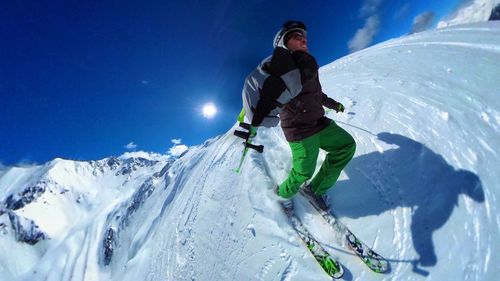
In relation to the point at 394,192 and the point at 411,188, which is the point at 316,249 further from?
the point at 411,188

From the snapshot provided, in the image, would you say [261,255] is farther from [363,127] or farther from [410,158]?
[363,127]

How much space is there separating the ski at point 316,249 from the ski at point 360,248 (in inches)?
14.2

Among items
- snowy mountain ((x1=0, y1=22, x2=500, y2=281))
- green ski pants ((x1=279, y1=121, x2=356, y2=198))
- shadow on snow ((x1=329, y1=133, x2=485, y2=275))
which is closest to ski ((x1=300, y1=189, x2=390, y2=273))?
→ snowy mountain ((x1=0, y1=22, x2=500, y2=281))

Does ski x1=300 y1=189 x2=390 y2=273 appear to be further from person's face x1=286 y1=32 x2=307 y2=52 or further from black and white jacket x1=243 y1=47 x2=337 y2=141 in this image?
person's face x1=286 y1=32 x2=307 y2=52

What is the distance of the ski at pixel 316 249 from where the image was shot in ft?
14.7

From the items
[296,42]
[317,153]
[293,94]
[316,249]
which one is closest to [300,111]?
[293,94]

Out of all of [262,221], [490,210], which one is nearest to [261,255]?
[262,221]

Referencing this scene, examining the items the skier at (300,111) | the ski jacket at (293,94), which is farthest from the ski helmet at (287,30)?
the ski jacket at (293,94)

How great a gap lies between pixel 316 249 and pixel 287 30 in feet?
11.6

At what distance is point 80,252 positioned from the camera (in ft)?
619

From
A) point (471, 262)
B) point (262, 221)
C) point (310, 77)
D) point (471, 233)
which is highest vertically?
point (310, 77)

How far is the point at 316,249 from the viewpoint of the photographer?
4.93 metres

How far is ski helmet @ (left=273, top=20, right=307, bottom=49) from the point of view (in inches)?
178

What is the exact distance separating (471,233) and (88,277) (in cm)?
18317
